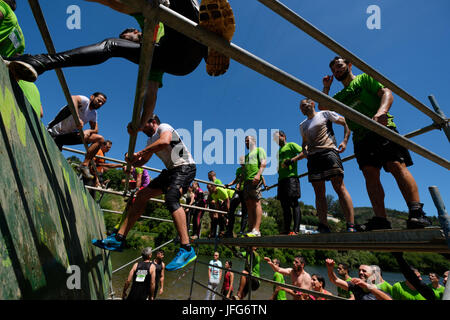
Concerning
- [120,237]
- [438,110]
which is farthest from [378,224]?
[120,237]

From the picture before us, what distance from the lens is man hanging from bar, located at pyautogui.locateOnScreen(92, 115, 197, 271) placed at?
93.9 inches

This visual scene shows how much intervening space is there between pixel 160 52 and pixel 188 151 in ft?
4.06

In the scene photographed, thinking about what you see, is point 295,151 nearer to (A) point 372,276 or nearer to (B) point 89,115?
(A) point 372,276

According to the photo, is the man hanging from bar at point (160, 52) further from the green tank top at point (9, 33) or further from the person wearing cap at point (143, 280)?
the person wearing cap at point (143, 280)

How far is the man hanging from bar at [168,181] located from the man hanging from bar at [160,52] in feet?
2.05

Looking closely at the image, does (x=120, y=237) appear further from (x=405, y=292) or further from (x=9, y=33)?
(x=405, y=292)

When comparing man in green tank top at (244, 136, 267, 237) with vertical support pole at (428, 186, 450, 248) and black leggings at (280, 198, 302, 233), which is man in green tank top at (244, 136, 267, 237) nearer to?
black leggings at (280, 198, 302, 233)

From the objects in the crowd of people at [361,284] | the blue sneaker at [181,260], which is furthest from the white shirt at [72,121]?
the crowd of people at [361,284]

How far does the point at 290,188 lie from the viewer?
3.89 meters

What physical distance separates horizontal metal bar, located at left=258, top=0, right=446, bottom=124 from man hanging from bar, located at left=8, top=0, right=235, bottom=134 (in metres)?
0.22

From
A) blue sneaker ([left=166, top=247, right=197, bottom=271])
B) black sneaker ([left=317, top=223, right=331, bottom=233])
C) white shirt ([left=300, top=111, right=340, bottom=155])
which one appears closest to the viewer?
blue sneaker ([left=166, top=247, right=197, bottom=271])

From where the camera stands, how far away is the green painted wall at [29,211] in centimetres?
115

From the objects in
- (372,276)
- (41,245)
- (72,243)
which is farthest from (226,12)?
(372,276)

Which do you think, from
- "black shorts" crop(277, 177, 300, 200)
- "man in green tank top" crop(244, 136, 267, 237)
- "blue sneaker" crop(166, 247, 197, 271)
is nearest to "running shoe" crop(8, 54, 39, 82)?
"blue sneaker" crop(166, 247, 197, 271)
